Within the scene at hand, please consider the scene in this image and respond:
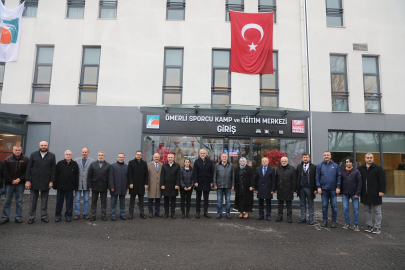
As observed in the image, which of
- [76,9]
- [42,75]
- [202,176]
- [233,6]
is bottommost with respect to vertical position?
[202,176]

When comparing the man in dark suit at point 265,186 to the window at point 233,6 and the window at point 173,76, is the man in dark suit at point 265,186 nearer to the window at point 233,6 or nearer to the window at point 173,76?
the window at point 173,76

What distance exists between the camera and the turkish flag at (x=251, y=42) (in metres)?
13.2

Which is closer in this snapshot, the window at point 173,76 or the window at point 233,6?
the window at point 173,76

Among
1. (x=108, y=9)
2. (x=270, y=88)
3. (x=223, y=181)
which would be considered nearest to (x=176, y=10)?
(x=108, y=9)

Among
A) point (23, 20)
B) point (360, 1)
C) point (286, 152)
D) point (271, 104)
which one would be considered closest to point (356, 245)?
point (286, 152)

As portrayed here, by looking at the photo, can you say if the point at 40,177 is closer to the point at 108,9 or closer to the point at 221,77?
the point at 221,77

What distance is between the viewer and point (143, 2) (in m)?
14.3

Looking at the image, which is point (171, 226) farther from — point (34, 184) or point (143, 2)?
point (143, 2)

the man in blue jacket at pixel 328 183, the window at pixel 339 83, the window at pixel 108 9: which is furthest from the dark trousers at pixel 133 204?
the window at pixel 339 83

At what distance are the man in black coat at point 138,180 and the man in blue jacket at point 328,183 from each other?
4.92 meters

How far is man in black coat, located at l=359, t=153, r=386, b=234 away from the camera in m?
6.98

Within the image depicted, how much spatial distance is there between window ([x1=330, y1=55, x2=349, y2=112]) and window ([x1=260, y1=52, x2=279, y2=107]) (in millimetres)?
2838

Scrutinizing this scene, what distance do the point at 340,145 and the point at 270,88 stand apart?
14.4 feet

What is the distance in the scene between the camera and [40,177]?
7328 millimetres
